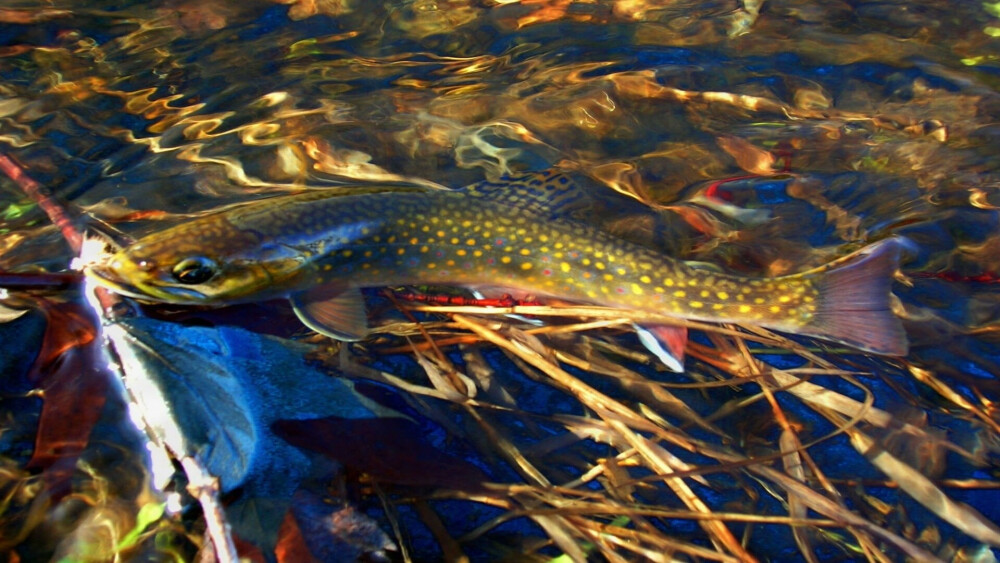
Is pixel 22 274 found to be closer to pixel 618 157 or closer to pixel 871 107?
pixel 618 157

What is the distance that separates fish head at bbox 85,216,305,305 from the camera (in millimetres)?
3402

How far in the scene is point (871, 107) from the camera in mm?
5781

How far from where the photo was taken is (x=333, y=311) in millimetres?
3754

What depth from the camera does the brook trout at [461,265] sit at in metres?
3.58

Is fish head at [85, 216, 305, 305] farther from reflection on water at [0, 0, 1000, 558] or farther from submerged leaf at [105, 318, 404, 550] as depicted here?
reflection on water at [0, 0, 1000, 558]

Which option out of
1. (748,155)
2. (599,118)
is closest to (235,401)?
(599,118)

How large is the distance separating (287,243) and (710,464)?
261 centimetres

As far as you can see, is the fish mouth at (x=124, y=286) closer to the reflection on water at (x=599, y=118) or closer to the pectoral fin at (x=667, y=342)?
the reflection on water at (x=599, y=118)

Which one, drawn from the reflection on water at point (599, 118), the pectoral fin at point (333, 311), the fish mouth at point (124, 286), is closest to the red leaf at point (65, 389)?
the fish mouth at point (124, 286)

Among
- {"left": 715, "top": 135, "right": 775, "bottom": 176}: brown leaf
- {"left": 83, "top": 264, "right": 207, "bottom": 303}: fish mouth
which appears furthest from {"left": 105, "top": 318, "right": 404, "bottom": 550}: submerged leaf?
{"left": 715, "top": 135, "right": 775, "bottom": 176}: brown leaf

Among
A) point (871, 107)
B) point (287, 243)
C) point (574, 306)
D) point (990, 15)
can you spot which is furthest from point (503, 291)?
point (990, 15)

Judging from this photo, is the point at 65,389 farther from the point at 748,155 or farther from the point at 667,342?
the point at 748,155

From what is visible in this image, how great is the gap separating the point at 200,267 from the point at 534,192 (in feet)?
6.40

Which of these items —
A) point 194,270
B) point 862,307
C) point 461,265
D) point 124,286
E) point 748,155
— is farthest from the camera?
point 748,155
